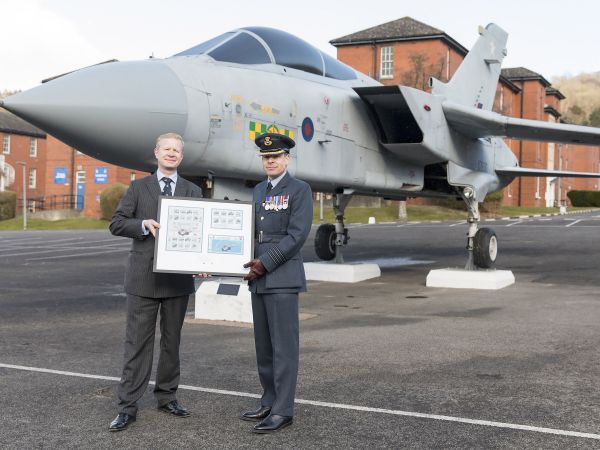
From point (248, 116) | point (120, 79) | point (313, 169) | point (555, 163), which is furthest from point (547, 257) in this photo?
point (555, 163)

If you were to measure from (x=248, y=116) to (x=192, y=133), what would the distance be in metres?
1.10

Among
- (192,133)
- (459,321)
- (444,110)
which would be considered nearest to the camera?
(192,133)

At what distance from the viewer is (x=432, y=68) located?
47781mm

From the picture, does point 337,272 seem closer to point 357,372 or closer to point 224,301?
point 224,301

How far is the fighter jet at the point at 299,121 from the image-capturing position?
297 inches

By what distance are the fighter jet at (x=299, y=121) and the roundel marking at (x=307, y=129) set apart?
16mm

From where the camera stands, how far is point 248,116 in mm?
9164

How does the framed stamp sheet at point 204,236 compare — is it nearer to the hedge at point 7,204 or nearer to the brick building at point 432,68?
the brick building at point 432,68

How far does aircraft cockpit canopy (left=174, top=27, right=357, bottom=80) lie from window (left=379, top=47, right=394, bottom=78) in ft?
139

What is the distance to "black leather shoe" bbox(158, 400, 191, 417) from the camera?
474cm

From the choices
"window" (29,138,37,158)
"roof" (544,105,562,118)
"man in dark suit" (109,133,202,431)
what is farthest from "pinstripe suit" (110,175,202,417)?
"roof" (544,105,562,118)

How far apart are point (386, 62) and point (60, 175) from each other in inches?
1125

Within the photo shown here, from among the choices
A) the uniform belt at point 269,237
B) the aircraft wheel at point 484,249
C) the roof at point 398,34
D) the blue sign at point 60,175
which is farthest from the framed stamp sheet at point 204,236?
the blue sign at point 60,175

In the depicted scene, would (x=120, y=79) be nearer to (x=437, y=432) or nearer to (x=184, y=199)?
(x=184, y=199)
